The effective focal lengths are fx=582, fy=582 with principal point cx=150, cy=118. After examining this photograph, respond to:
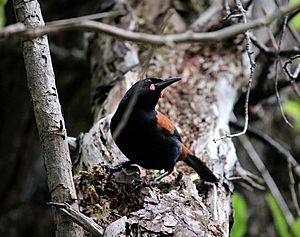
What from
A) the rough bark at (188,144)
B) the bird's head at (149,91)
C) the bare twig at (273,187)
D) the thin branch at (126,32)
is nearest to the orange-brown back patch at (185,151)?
the rough bark at (188,144)

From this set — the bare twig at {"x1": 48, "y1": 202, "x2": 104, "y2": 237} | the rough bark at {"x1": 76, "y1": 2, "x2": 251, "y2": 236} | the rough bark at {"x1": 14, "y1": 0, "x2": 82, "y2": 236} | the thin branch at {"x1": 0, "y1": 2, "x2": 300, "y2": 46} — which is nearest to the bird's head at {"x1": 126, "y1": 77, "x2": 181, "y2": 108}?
the rough bark at {"x1": 76, "y1": 2, "x2": 251, "y2": 236}

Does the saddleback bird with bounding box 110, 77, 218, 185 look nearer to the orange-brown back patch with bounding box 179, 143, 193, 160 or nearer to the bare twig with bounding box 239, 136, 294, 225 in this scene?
the orange-brown back patch with bounding box 179, 143, 193, 160

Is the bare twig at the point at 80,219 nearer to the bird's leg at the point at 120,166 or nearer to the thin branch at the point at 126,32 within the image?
the bird's leg at the point at 120,166

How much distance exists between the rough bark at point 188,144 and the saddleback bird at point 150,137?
14 centimetres

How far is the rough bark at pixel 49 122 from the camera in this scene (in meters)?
2.62

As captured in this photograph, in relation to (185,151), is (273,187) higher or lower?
lower

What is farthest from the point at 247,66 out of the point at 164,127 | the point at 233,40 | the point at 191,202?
the point at 191,202

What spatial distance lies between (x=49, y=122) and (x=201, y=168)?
1307 millimetres

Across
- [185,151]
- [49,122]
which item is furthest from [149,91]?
[49,122]

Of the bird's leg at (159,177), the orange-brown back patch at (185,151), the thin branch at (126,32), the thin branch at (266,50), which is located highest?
the thin branch at (266,50)

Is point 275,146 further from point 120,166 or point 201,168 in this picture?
point 120,166

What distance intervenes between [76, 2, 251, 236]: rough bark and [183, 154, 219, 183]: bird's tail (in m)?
0.05

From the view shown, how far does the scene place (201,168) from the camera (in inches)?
144

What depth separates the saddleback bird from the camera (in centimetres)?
366
